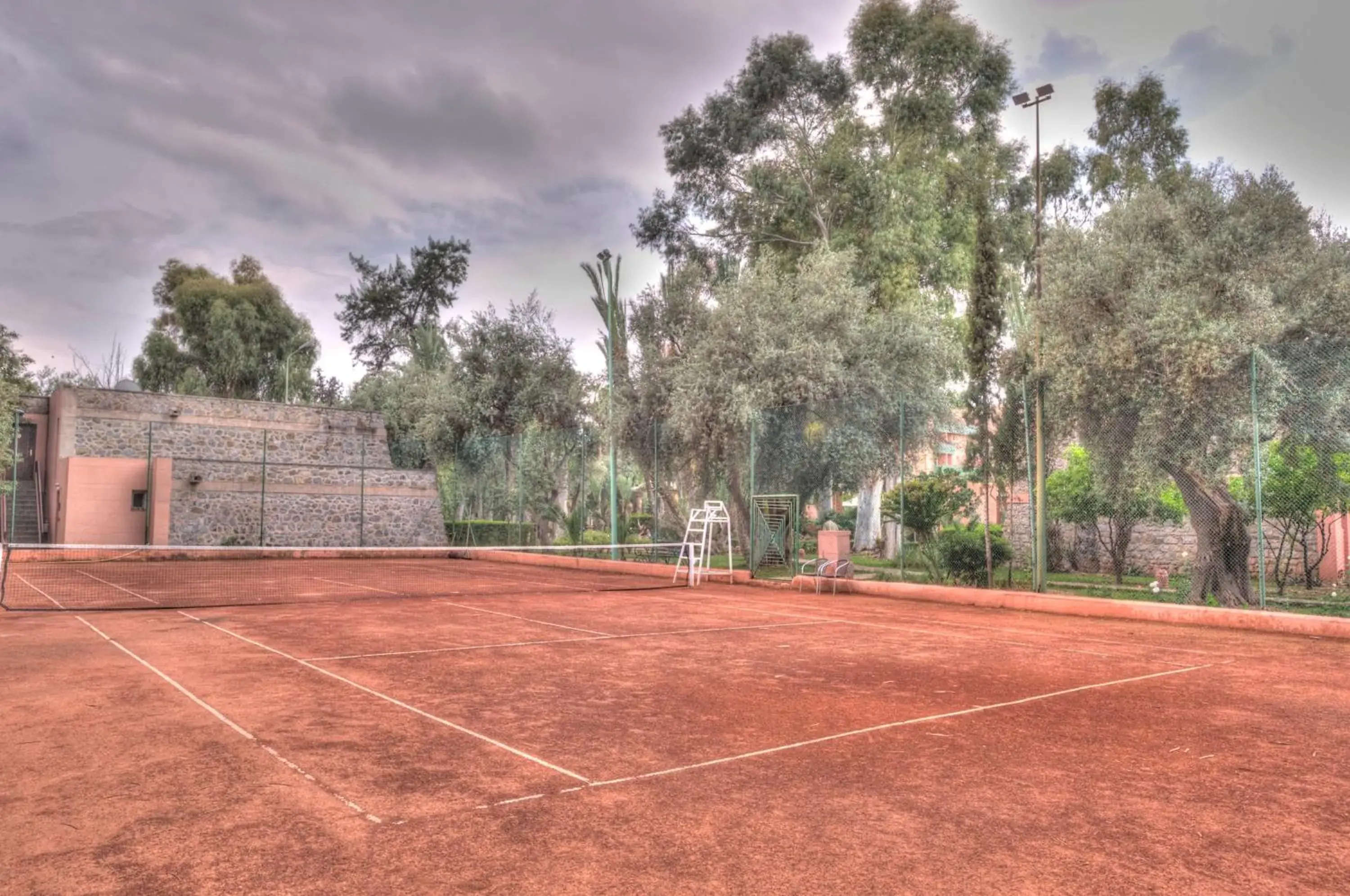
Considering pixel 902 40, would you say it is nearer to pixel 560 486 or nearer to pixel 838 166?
pixel 838 166

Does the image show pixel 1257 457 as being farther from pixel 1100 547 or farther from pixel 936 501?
pixel 1100 547

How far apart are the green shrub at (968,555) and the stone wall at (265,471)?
2014 cm

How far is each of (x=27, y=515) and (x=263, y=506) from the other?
9197mm

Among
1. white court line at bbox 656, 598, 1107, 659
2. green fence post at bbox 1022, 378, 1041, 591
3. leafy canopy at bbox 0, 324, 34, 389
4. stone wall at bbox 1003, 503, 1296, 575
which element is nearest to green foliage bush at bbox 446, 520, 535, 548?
white court line at bbox 656, 598, 1107, 659

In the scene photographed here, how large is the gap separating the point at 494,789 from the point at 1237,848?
2981 mm

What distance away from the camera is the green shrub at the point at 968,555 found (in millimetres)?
14250

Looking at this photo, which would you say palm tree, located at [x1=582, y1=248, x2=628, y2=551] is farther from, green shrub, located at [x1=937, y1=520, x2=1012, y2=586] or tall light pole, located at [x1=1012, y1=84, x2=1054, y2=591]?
tall light pole, located at [x1=1012, y1=84, x2=1054, y2=591]

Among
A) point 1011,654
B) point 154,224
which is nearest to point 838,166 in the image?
point 1011,654

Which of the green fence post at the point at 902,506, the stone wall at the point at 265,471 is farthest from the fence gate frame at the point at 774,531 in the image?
the stone wall at the point at 265,471

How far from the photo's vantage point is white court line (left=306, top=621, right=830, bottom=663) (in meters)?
7.36

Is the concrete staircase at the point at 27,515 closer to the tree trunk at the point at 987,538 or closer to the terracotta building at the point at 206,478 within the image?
the terracotta building at the point at 206,478

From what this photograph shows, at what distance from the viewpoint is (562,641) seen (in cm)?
838

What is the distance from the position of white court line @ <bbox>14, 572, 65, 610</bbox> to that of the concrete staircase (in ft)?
43.3

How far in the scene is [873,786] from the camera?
3.90 m
